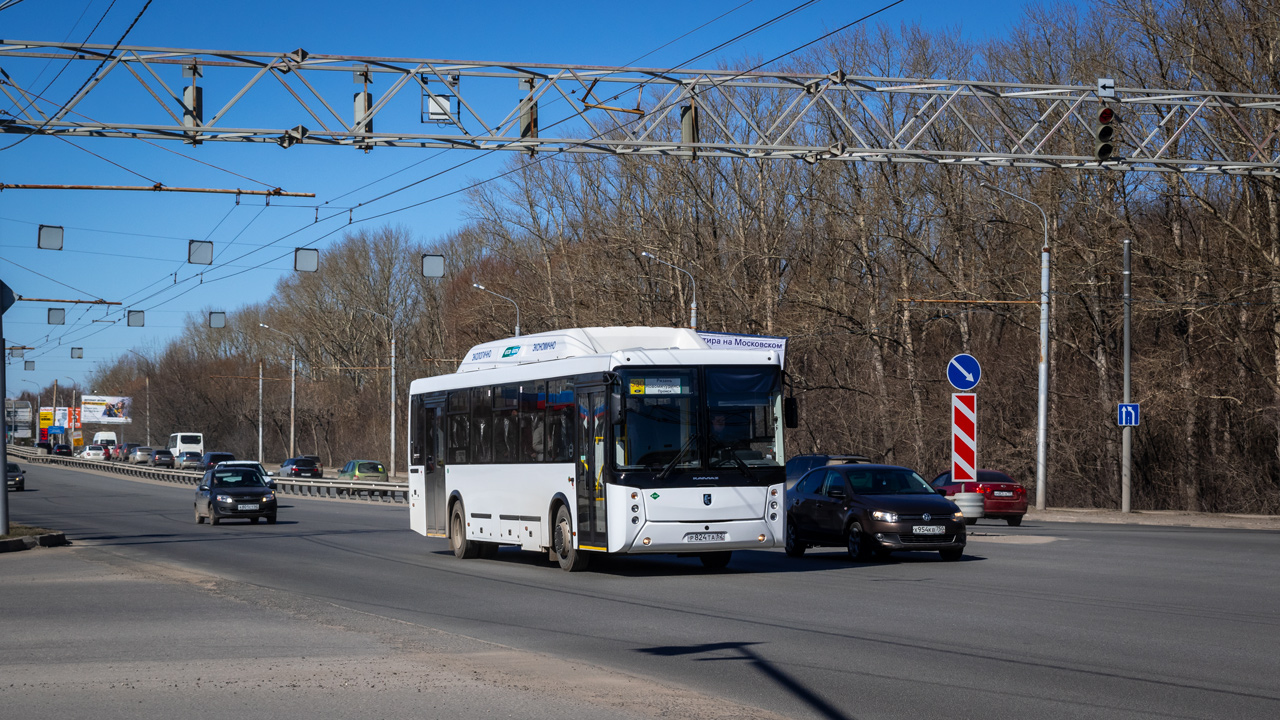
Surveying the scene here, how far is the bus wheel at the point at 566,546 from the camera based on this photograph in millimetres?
18453

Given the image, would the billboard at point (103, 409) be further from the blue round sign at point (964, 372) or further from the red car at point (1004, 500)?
the blue round sign at point (964, 372)

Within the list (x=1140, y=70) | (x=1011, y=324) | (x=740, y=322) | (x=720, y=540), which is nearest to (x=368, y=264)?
(x=740, y=322)

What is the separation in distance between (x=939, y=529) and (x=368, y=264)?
237ft

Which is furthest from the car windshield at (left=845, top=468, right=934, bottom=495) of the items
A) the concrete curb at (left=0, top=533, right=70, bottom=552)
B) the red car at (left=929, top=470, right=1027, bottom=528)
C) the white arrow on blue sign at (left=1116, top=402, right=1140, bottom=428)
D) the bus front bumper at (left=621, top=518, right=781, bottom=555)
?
the white arrow on blue sign at (left=1116, top=402, right=1140, bottom=428)

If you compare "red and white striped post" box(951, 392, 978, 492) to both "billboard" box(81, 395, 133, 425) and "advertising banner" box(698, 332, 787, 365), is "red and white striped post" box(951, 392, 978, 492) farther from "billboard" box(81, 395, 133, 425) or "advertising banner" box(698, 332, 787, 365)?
"billboard" box(81, 395, 133, 425)

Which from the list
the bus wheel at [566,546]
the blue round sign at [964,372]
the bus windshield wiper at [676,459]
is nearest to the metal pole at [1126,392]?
the blue round sign at [964,372]

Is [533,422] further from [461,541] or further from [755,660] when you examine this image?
[755,660]

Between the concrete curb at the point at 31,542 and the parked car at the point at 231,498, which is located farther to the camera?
the parked car at the point at 231,498

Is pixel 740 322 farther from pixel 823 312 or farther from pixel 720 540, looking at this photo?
pixel 720 540

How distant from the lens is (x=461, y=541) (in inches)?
875

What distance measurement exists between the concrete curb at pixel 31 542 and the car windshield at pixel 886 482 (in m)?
14.4

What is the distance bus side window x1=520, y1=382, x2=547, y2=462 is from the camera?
19.2 meters

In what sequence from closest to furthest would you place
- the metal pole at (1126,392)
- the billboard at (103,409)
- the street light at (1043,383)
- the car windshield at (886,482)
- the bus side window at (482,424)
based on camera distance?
1. the car windshield at (886,482)
2. the bus side window at (482,424)
3. the metal pole at (1126,392)
4. the street light at (1043,383)
5. the billboard at (103,409)

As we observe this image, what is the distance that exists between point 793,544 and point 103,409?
122 meters
